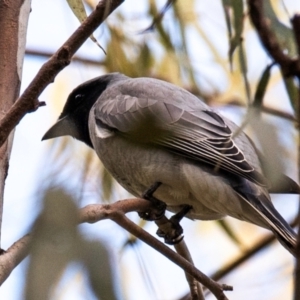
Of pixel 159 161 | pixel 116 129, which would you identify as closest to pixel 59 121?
pixel 116 129

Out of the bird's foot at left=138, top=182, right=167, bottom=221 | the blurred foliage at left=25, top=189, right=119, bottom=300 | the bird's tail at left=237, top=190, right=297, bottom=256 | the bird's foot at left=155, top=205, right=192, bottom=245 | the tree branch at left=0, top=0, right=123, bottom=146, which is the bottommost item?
the bird's foot at left=155, top=205, right=192, bottom=245

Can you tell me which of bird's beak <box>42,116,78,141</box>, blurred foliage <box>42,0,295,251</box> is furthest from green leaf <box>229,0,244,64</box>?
bird's beak <box>42,116,78,141</box>

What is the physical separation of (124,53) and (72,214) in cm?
133

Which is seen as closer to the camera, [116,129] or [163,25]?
[163,25]

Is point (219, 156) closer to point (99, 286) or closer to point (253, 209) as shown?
point (253, 209)

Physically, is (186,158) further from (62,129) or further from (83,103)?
(83,103)

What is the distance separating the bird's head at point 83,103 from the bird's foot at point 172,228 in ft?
1.84

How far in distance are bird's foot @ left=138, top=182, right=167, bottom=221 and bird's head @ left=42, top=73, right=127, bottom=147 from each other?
0.52 m

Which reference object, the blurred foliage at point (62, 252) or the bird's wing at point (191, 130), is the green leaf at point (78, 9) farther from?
the blurred foliage at point (62, 252)

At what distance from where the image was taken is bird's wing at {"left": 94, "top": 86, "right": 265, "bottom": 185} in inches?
82.4

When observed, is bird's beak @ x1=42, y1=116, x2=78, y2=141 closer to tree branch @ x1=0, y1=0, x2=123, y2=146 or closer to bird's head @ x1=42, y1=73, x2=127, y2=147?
bird's head @ x1=42, y1=73, x2=127, y2=147

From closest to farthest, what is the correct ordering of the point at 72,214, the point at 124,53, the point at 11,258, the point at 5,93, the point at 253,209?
the point at 72,214, the point at 11,258, the point at 5,93, the point at 253,209, the point at 124,53

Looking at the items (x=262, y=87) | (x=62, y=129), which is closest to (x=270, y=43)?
(x=262, y=87)

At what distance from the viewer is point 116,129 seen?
235 cm
